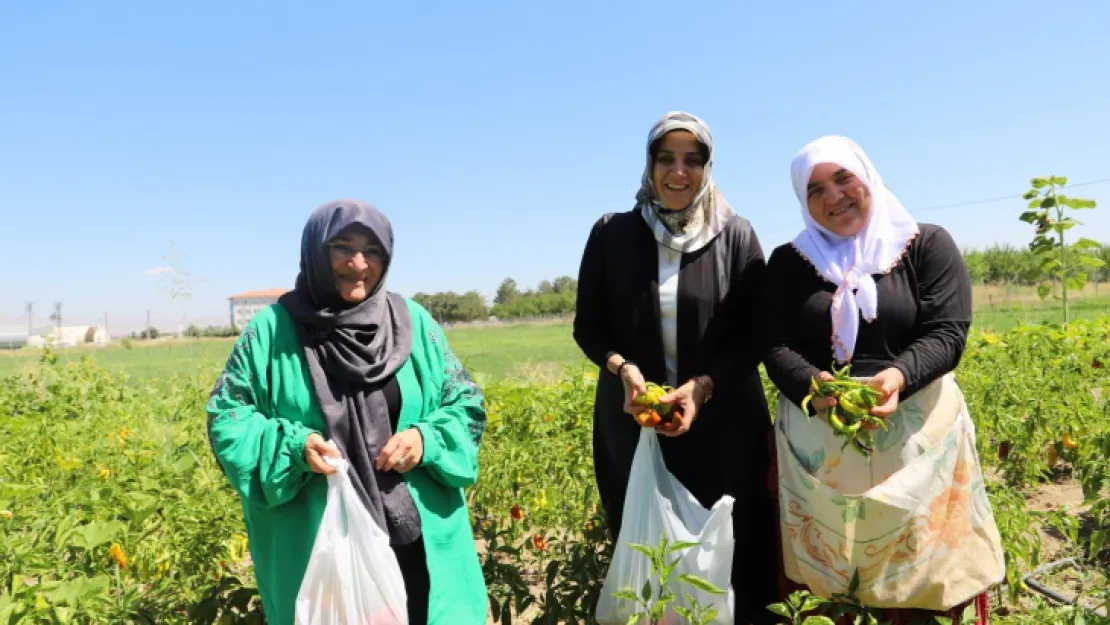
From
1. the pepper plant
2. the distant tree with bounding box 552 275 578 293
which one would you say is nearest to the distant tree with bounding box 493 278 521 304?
the distant tree with bounding box 552 275 578 293

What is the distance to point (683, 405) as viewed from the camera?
2.01 meters

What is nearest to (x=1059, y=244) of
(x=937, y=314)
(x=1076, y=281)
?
(x=1076, y=281)

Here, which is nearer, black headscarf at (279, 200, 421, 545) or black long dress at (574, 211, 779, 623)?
black headscarf at (279, 200, 421, 545)

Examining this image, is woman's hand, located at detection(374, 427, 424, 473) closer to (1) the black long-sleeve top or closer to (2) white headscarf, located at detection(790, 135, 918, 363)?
(1) the black long-sleeve top

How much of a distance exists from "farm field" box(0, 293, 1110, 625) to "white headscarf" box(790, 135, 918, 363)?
2.70 feet

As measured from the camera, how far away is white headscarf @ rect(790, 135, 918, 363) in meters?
1.88

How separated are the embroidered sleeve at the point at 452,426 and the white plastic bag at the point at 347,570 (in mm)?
210

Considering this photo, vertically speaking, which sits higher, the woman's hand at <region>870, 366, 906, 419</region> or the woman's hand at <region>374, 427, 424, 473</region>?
the woman's hand at <region>870, 366, 906, 419</region>

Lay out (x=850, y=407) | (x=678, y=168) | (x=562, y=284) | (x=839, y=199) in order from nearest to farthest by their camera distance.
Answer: (x=850, y=407) < (x=839, y=199) < (x=678, y=168) < (x=562, y=284)

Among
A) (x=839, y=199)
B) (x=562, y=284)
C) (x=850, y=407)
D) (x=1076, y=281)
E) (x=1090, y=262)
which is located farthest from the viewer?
(x=562, y=284)

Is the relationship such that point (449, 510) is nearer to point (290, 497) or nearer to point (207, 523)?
point (290, 497)

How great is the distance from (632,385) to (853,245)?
707 millimetres

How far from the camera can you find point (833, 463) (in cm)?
187

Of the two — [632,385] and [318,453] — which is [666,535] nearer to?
[632,385]
